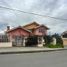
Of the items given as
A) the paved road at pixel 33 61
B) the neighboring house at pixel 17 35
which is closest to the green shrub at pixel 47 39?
the neighboring house at pixel 17 35

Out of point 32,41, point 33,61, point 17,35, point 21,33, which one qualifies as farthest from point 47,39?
point 33,61

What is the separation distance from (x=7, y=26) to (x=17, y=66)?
47.4 meters

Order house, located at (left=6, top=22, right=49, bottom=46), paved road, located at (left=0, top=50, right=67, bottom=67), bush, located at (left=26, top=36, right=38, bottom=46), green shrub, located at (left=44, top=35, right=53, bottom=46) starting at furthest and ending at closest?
1. green shrub, located at (left=44, top=35, right=53, bottom=46)
2. house, located at (left=6, top=22, right=49, bottom=46)
3. bush, located at (left=26, top=36, right=38, bottom=46)
4. paved road, located at (left=0, top=50, right=67, bottom=67)

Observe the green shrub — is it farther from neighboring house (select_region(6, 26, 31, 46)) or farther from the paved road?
the paved road

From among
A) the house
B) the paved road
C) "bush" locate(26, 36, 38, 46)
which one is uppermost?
the house

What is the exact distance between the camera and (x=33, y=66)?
45.9 feet

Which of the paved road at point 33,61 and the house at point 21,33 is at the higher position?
the house at point 21,33

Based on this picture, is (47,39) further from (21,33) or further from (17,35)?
(17,35)

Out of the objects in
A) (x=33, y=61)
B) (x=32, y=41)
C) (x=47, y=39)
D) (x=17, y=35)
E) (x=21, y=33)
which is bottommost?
(x=33, y=61)

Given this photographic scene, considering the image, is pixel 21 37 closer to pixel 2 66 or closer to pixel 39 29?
pixel 39 29

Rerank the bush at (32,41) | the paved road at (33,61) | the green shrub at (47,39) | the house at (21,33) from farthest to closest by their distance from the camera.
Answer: the green shrub at (47,39)
the house at (21,33)
the bush at (32,41)
the paved road at (33,61)

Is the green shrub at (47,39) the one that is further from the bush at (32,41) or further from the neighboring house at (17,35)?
the neighboring house at (17,35)

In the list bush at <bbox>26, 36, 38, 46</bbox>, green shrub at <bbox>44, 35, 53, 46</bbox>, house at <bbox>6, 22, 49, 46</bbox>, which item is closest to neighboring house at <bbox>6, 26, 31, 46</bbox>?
house at <bbox>6, 22, 49, 46</bbox>

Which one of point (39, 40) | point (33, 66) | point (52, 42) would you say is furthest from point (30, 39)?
point (33, 66)
